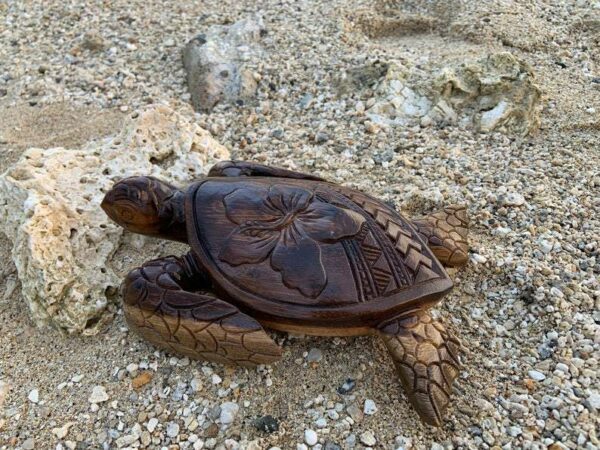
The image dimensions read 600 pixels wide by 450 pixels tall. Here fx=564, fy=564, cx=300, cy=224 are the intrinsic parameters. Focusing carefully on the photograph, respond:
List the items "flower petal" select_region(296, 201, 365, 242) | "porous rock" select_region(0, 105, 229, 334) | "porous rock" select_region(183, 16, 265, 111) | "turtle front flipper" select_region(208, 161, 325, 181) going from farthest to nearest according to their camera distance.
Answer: "porous rock" select_region(183, 16, 265, 111), "turtle front flipper" select_region(208, 161, 325, 181), "porous rock" select_region(0, 105, 229, 334), "flower petal" select_region(296, 201, 365, 242)

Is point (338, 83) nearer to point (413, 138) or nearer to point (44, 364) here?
point (413, 138)

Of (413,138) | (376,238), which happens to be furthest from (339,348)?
(413,138)

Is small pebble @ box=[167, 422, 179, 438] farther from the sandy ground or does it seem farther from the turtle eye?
the turtle eye

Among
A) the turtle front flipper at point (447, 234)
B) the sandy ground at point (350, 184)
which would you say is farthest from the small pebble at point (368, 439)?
the turtle front flipper at point (447, 234)

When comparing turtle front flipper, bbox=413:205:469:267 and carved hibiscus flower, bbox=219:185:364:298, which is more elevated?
carved hibiscus flower, bbox=219:185:364:298

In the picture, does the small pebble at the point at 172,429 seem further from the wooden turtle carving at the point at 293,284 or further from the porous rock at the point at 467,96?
the porous rock at the point at 467,96

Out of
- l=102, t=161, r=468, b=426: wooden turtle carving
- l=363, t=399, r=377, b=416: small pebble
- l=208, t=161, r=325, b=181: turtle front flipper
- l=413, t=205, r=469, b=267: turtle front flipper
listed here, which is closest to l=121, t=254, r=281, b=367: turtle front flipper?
l=102, t=161, r=468, b=426: wooden turtle carving
